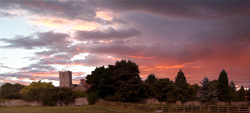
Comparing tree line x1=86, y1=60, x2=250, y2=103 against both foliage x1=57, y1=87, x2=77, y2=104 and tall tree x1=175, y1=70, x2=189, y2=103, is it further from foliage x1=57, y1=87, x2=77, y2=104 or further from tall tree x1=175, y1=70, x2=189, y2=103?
foliage x1=57, y1=87, x2=77, y2=104

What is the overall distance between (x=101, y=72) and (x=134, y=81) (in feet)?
34.6

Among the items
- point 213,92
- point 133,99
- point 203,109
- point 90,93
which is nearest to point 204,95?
point 213,92

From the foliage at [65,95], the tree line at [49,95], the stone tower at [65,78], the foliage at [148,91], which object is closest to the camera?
the tree line at [49,95]

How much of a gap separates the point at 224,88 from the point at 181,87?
1392 cm

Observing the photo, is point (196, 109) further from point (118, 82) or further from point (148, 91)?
point (148, 91)

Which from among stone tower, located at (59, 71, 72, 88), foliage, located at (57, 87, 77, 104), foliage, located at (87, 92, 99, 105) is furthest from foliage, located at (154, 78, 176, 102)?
stone tower, located at (59, 71, 72, 88)

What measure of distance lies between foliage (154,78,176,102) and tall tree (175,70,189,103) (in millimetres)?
Answer: 2714

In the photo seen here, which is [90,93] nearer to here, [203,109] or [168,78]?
[168,78]

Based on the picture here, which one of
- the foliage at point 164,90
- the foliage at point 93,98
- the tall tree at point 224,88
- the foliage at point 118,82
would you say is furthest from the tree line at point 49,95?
the tall tree at point 224,88

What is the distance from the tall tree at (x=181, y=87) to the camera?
3293 inches

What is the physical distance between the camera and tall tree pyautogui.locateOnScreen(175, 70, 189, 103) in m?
83.6

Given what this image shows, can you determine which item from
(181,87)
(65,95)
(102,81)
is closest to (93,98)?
(102,81)

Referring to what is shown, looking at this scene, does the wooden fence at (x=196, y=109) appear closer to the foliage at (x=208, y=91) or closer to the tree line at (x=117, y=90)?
the tree line at (x=117, y=90)

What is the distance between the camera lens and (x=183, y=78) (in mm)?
86375
